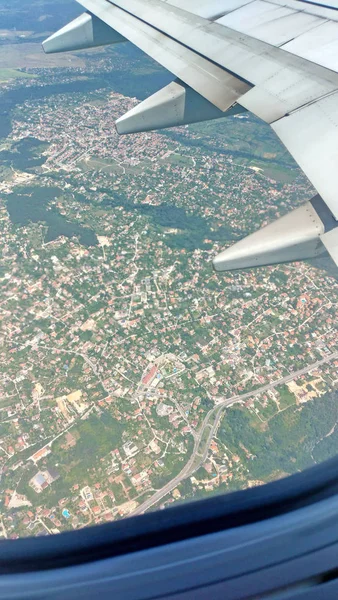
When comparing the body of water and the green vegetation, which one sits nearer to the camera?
the body of water

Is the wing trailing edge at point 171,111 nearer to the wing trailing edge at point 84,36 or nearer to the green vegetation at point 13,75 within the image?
the wing trailing edge at point 84,36

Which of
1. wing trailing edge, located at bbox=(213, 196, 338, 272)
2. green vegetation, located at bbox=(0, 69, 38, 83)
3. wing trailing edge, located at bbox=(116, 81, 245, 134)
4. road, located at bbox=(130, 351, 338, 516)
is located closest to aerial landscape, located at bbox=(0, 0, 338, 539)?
road, located at bbox=(130, 351, 338, 516)

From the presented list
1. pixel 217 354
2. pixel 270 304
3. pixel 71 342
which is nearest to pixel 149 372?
pixel 217 354

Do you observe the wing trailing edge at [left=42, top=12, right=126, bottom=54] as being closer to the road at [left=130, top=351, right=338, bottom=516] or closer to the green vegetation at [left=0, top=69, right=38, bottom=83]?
the road at [left=130, top=351, right=338, bottom=516]

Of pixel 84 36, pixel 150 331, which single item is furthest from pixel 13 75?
pixel 150 331

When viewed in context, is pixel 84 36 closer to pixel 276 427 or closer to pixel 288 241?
pixel 288 241

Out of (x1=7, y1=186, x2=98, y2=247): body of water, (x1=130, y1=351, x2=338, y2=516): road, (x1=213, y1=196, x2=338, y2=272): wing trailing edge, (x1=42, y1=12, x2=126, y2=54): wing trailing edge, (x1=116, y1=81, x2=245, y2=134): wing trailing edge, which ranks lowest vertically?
(x1=130, y1=351, x2=338, y2=516): road

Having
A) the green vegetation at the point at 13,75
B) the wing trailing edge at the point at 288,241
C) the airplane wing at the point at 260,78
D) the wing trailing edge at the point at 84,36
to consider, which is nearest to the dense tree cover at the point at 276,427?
the wing trailing edge at the point at 288,241
